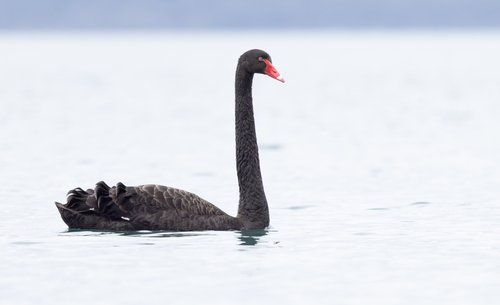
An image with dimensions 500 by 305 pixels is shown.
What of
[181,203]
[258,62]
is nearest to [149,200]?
[181,203]

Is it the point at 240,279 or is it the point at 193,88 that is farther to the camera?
the point at 193,88

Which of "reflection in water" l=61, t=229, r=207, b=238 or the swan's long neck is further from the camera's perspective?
the swan's long neck

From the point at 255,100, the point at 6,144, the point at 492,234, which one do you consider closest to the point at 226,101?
the point at 255,100

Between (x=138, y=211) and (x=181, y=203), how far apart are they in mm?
455

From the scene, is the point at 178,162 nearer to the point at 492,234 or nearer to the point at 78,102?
the point at 492,234

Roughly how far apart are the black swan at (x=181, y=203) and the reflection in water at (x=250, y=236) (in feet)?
0.28

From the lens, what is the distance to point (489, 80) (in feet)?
188

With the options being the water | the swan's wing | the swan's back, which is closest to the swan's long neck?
the water

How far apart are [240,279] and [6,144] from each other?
47.1 ft

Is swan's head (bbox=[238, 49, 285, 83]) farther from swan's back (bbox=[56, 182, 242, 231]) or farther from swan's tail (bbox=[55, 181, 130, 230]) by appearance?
swan's tail (bbox=[55, 181, 130, 230])

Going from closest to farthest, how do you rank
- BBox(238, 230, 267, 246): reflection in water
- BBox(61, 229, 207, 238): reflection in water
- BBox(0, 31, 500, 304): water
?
1. BBox(0, 31, 500, 304): water
2. BBox(238, 230, 267, 246): reflection in water
3. BBox(61, 229, 207, 238): reflection in water

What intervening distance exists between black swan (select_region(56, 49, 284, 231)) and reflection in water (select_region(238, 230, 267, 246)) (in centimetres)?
9

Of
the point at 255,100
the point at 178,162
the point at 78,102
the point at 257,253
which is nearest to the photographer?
the point at 257,253

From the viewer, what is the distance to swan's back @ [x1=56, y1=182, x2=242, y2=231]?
9.75 m
